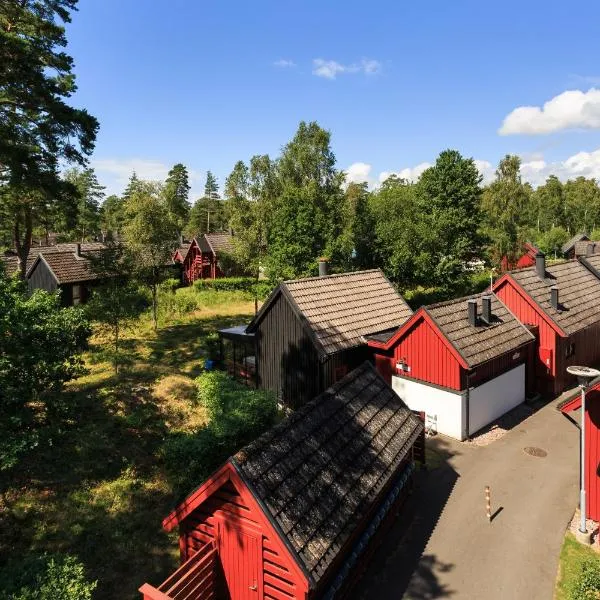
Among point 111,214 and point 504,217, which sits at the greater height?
point 111,214

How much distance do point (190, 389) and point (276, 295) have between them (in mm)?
6784

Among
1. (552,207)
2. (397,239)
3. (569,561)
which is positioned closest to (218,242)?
(397,239)

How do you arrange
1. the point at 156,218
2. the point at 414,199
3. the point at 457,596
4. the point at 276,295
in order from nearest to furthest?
the point at 457,596 → the point at 276,295 → the point at 156,218 → the point at 414,199

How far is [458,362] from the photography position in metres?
18.3

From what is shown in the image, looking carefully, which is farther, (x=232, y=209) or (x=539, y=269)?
(x=232, y=209)

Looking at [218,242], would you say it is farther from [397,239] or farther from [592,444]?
[592,444]

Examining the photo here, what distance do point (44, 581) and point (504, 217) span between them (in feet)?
172

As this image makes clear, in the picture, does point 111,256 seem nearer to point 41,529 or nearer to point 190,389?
point 190,389

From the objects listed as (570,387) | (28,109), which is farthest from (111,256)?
(570,387)

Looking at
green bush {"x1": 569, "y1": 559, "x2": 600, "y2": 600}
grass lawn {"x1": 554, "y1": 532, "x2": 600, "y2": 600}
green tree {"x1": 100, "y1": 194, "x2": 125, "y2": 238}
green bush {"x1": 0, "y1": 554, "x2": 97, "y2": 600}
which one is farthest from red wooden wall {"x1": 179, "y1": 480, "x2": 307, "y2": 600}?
green tree {"x1": 100, "y1": 194, "x2": 125, "y2": 238}

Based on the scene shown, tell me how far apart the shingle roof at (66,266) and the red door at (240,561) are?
36.3m

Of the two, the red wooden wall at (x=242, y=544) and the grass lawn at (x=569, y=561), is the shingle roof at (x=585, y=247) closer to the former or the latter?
the grass lawn at (x=569, y=561)

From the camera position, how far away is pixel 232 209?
4059cm

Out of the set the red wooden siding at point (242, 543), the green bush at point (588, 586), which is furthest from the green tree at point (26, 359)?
the green bush at point (588, 586)
